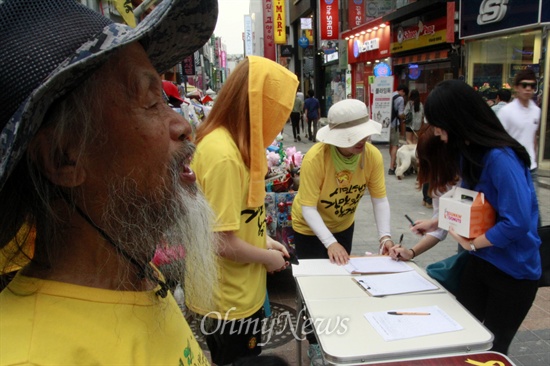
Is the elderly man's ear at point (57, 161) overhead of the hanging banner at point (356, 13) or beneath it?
beneath

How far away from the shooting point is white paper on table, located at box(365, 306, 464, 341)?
1.63 metres

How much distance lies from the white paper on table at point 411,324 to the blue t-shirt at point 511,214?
382 millimetres

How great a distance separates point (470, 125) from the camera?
1899mm

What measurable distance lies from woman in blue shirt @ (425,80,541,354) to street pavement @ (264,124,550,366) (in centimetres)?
101

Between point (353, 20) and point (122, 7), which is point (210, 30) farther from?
point (353, 20)

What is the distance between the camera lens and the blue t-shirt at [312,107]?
49.1 feet

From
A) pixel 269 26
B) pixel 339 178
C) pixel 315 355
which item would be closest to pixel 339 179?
pixel 339 178

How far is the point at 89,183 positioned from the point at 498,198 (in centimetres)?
170

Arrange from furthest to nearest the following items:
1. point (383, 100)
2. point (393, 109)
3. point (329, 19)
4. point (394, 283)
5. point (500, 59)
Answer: point (329, 19), point (383, 100), point (393, 109), point (500, 59), point (394, 283)

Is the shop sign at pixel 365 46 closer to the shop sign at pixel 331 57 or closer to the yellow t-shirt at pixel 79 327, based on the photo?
the shop sign at pixel 331 57

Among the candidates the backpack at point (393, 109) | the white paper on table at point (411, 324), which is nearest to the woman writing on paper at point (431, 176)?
the white paper on table at point (411, 324)

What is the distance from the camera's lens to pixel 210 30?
0.96 m

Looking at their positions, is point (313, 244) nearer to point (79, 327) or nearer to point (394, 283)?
point (394, 283)

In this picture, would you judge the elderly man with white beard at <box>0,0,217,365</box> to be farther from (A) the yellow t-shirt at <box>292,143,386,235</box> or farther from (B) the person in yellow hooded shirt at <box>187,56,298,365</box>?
(A) the yellow t-shirt at <box>292,143,386,235</box>
